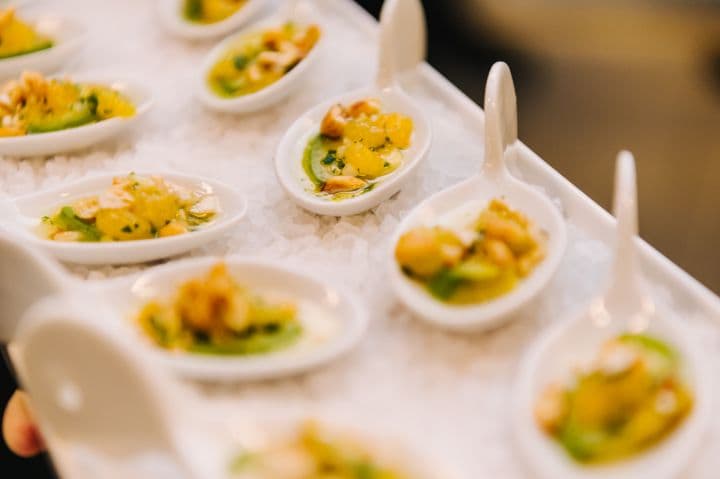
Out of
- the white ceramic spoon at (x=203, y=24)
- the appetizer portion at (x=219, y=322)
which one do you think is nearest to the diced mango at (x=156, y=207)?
the appetizer portion at (x=219, y=322)

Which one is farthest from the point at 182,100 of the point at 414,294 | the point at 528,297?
the point at 528,297

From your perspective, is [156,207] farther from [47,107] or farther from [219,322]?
[47,107]

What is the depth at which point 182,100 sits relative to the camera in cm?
191

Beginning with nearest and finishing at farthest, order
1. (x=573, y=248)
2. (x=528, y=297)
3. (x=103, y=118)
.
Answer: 1. (x=528, y=297)
2. (x=573, y=248)
3. (x=103, y=118)

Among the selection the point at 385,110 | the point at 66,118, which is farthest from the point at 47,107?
the point at 385,110

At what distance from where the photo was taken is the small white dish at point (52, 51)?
1.97 metres

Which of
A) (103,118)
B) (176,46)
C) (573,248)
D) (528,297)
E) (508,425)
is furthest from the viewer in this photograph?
(176,46)

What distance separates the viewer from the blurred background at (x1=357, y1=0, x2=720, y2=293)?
264 centimetres

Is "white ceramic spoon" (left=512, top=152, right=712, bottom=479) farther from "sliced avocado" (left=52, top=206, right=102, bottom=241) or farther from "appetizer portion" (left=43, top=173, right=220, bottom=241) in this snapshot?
"sliced avocado" (left=52, top=206, right=102, bottom=241)

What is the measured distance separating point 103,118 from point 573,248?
1029mm

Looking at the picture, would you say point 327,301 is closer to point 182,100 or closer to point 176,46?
point 182,100

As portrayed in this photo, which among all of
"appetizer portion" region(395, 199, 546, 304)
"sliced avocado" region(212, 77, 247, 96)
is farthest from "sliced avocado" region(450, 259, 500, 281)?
"sliced avocado" region(212, 77, 247, 96)

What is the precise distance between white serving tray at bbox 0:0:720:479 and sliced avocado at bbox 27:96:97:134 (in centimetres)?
7

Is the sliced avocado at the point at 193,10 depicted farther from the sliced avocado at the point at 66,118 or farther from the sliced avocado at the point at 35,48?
the sliced avocado at the point at 66,118
